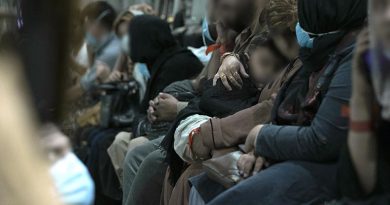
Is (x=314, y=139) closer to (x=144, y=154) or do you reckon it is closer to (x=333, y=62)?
(x=333, y=62)

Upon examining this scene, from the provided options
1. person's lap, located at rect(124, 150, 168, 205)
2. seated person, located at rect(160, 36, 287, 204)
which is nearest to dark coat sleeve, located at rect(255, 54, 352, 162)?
seated person, located at rect(160, 36, 287, 204)

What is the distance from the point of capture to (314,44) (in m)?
2.10

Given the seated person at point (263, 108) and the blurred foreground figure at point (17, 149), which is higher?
the blurred foreground figure at point (17, 149)

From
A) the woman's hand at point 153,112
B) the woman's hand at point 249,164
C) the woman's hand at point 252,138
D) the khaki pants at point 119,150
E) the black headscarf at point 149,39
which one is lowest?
the khaki pants at point 119,150

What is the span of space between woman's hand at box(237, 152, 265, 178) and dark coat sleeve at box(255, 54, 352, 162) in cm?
9

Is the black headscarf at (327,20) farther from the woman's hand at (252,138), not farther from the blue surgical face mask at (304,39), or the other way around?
the woman's hand at (252,138)

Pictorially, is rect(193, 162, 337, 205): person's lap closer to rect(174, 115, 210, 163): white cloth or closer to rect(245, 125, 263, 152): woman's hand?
rect(245, 125, 263, 152): woman's hand

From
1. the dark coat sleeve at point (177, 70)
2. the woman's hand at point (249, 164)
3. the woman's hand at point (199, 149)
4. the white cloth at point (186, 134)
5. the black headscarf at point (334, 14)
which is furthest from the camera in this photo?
the dark coat sleeve at point (177, 70)

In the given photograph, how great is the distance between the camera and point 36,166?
875 mm

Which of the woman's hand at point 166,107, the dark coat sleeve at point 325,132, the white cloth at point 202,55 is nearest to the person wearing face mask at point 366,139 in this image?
the dark coat sleeve at point 325,132

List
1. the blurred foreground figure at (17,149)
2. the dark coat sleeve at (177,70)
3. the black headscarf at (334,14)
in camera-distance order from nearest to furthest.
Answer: the blurred foreground figure at (17,149) → the black headscarf at (334,14) → the dark coat sleeve at (177,70)

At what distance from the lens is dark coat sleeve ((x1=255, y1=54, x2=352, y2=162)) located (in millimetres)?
1868

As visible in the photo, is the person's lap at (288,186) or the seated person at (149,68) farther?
the seated person at (149,68)

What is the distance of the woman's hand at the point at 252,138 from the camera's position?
214 cm
